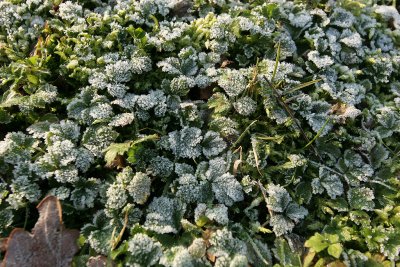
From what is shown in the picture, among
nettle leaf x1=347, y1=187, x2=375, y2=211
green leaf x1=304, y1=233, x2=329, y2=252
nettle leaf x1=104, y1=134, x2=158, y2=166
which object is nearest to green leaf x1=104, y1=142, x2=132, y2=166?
nettle leaf x1=104, y1=134, x2=158, y2=166

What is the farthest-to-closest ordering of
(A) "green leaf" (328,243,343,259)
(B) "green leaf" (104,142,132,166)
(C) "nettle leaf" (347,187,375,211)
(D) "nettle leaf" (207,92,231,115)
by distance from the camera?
(D) "nettle leaf" (207,92,231,115)
(C) "nettle leaf" (347,187,375,211)
(B) "green leaf" (104,142,132,166)
(A) "green leaf" (328,243,343,259)

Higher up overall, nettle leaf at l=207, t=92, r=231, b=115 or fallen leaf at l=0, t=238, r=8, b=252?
nettle leaf at l=207, t=92, r=231, b=115

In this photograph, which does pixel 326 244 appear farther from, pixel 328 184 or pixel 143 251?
pixel 143 251

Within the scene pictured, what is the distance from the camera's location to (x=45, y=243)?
1855 mm

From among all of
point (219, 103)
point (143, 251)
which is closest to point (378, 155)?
point (219, 103)

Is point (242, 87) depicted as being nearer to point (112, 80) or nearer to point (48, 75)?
point (112, 80)

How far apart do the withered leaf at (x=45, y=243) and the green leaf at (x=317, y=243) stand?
1.14m

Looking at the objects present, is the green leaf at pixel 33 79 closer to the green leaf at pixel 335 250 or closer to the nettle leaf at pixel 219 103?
the nettle leaf at pixel 219 103

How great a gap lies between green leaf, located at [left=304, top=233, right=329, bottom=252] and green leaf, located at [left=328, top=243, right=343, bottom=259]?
0.08ft

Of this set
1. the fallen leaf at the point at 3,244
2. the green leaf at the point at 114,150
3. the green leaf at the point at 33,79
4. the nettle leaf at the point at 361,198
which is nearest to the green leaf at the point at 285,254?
the nettle leaf at the point at 361,198

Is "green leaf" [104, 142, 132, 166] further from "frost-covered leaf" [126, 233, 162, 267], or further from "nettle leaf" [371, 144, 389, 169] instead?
"nettle leaf" [371, 144, 389, 169]

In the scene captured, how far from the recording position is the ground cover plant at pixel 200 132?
2.00m

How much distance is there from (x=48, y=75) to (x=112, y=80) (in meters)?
0.41

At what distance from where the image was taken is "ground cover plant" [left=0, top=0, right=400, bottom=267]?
78.7 inches
